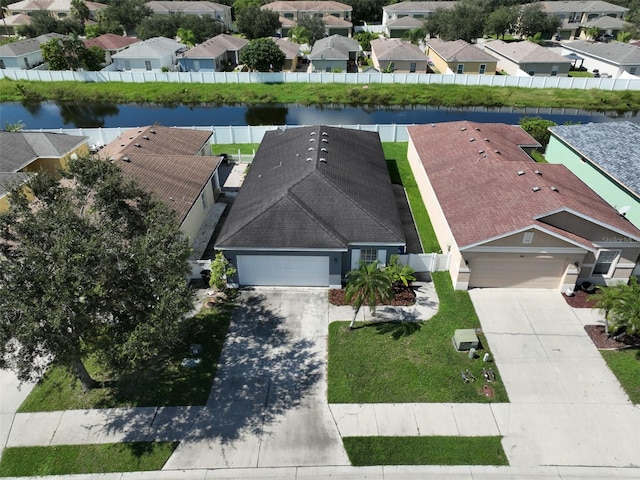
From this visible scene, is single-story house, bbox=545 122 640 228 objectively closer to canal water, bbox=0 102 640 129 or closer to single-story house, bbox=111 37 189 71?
canal water, bbox=0 102 640 129

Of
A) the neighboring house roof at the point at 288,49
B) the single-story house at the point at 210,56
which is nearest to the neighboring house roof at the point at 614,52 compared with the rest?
the neighboring house roof at the point at 288,49

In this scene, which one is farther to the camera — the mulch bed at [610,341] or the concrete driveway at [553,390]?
the mulch bed at [610,341]

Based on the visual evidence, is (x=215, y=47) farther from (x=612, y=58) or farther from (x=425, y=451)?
(x=425, y=451)

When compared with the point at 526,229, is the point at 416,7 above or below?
above

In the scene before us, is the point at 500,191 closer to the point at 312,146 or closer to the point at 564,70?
the point at 312,146

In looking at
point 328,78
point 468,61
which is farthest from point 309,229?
point 468,61

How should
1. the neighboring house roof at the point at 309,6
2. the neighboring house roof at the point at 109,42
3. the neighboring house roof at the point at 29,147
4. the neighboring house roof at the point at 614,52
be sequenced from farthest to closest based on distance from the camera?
the neighboring house roof at the point at 309,6 → the neighboring house roof at the point at 109,42 → the neighboring house roof at the point at 614,52 → the neighboring house roof at the point at 29,147

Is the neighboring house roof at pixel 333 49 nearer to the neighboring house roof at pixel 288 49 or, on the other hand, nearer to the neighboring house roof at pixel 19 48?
the neighboring house roof at pixel 288 49
